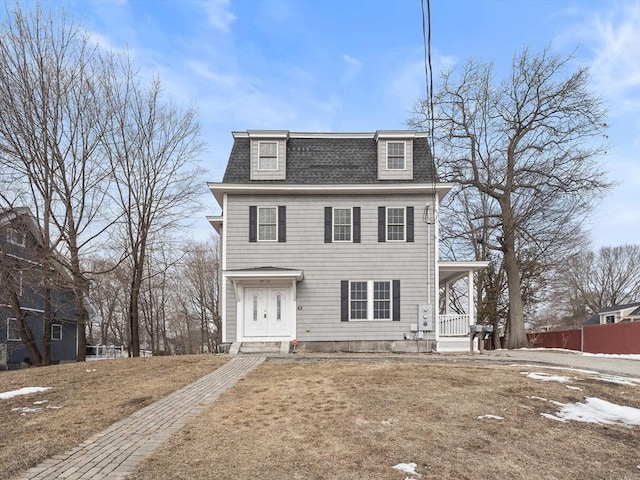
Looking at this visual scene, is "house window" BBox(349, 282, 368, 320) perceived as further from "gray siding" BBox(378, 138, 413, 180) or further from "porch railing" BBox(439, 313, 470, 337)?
"gray siding" BBox(378, 138, 413, 180)

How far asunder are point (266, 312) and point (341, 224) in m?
3.75

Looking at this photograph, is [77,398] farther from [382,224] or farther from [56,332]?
[56,332]

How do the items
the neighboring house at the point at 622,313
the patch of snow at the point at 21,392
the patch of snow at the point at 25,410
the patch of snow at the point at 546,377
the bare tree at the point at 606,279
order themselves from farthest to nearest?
the bare tree at the point at 606,279 < the neighboring house at the point at 622,313 < the patch of snow at the point at 546,377 < the patch of snow at the point at 21,392 < the patch of snow at the point at 25,410

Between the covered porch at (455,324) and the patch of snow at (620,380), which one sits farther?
the covered porch at (455,324)

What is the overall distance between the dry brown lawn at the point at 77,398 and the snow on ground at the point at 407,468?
Answer: 12.4ft

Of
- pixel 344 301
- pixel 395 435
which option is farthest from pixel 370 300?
pixel 395 435

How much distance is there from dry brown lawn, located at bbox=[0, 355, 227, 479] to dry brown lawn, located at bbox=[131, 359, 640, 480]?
1.35m

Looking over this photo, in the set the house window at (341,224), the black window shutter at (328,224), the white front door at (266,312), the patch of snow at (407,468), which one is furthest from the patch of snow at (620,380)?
the white front door at (266,312)

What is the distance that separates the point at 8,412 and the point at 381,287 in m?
11.0

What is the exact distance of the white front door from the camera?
16.3m

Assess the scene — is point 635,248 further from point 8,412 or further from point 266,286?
point 8,412

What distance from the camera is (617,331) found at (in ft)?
69.8

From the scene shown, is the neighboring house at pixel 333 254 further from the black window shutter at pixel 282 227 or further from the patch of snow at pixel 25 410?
the patch of snow at pixel 25 410

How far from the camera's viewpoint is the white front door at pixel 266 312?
1627cm
